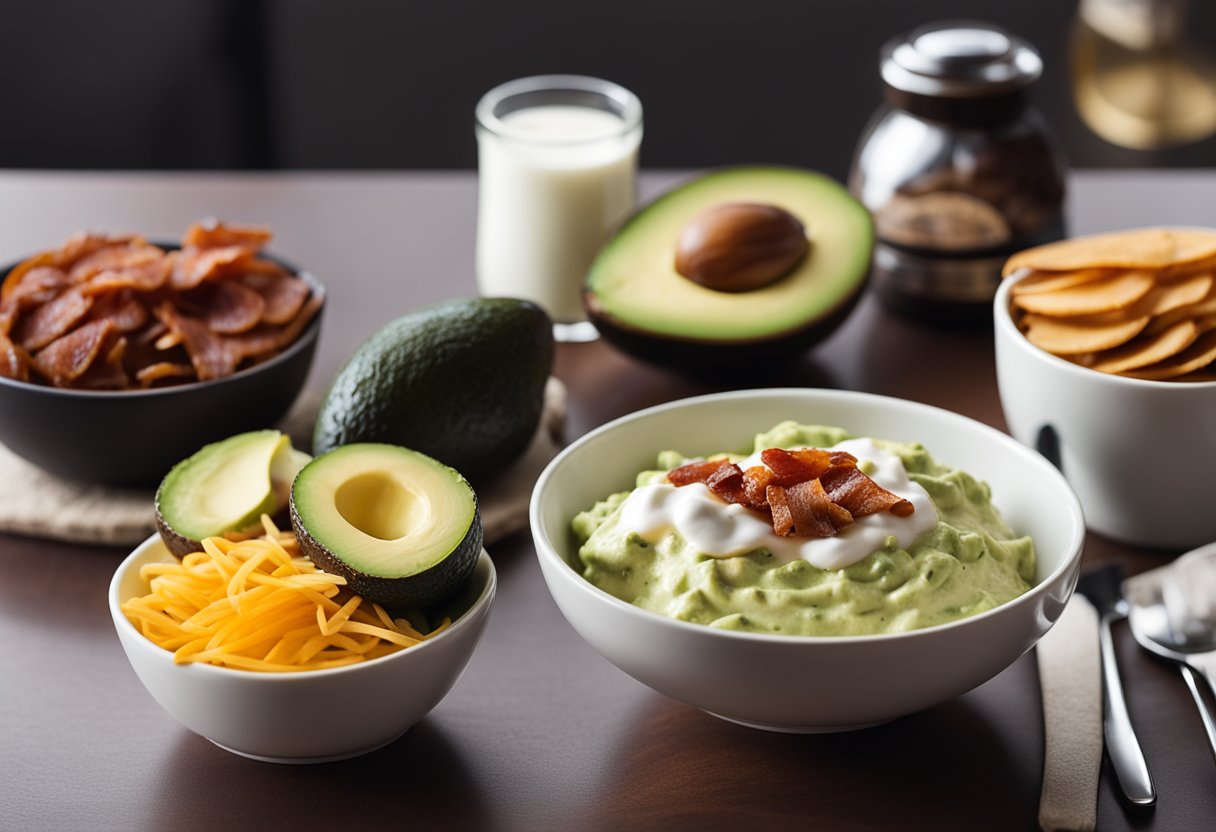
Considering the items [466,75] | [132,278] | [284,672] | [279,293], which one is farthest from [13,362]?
[466,75]

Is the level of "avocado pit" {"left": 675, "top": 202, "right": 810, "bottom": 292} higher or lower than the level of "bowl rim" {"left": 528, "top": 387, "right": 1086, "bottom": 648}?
lower

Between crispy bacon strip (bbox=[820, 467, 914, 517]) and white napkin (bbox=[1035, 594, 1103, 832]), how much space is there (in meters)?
0.21

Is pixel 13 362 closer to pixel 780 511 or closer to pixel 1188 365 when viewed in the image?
pixel 780 511

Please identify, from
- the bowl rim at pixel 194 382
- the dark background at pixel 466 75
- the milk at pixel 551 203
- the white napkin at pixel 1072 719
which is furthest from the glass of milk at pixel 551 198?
the dark background at pixel 466 75

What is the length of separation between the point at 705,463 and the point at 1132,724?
40 cm

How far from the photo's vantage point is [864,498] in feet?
3.61

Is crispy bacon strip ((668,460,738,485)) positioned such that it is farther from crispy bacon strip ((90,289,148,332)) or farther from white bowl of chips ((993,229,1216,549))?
crispy bacon strip ((90,289,148,332))

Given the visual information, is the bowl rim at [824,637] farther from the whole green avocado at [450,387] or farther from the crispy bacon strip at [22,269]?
the crispy bacon strip at [22,269]

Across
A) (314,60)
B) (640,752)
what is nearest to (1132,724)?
(640,752)

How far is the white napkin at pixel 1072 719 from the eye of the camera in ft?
3.38

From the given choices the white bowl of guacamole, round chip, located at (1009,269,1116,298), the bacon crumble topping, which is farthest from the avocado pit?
the bacon crumble topping

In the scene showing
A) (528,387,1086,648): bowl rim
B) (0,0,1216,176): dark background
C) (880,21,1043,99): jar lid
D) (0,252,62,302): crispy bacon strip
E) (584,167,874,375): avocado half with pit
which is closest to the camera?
(528,387,1086,648): bowl rim

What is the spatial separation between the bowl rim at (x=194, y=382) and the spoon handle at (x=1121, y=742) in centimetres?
84

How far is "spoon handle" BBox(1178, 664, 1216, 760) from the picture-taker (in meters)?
1.12
